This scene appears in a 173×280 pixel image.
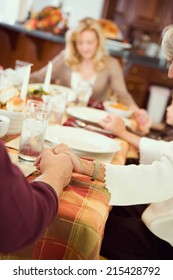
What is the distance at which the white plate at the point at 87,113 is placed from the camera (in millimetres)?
1905

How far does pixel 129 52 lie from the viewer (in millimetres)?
5277

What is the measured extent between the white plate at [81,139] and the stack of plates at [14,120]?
3.9 inches

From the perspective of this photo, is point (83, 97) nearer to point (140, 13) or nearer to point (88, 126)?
point (88, 126)

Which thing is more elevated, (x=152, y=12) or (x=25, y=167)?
(x=152, y=12)

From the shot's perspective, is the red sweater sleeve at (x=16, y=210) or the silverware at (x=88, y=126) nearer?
the red sweater sleeve at (x=16, y=210)

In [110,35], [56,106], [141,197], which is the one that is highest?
[110,35]

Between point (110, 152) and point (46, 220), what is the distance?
0.64 meters

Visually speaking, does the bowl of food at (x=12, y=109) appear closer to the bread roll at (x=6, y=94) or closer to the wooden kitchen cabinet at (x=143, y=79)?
the bread roll at (x=6, y=94)

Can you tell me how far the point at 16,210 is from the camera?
2.36 ft

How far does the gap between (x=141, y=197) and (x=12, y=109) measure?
19.7 inches

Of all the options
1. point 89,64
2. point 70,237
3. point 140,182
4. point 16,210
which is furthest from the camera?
point 89,64

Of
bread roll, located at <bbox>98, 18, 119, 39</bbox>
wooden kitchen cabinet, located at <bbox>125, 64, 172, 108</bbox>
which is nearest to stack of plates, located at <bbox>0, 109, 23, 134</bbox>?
bread roll, located at <bbox>98, 18, 119, 39</bbox>

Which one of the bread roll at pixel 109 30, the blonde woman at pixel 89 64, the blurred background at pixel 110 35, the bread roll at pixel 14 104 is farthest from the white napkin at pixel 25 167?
the bread roll at pixel 109 30

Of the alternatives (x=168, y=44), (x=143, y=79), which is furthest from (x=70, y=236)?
(x=143, y=79)
